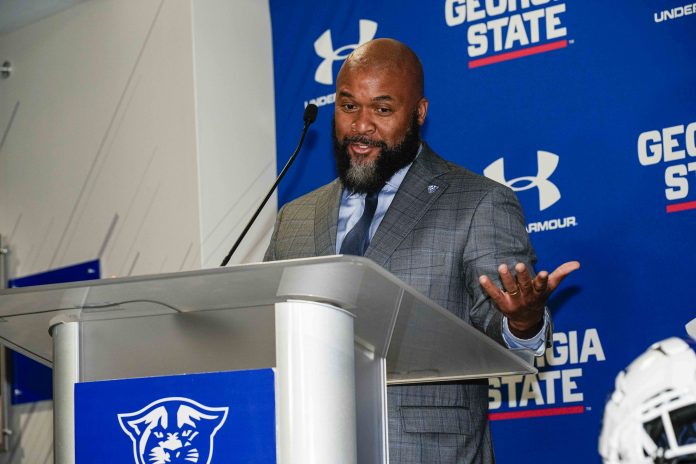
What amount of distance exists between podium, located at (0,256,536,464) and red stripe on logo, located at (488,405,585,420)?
1.87 m

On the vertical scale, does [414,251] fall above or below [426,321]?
above

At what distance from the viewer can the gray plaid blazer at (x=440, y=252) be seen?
2146 millimetres

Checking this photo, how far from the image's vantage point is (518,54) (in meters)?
3.88

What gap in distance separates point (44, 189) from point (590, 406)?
2.93 m

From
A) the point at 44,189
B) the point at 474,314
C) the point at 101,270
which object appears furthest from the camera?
the point at 44,189

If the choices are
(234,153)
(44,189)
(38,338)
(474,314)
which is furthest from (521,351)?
(44,189)

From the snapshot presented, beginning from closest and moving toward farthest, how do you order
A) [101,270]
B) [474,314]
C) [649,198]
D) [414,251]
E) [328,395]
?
[328,395] → [474,314] → [414,251] → [649,198] → [101,270]

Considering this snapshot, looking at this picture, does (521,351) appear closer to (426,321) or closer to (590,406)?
(426,321)

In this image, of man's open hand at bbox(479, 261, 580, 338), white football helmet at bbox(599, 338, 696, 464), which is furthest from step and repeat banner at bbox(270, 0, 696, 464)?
white football helmet at bbox(599, 338, 696, 464)

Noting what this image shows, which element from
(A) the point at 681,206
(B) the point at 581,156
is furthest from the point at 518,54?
(A) the point at 681,206

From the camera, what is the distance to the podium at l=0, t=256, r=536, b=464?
1.45 metres

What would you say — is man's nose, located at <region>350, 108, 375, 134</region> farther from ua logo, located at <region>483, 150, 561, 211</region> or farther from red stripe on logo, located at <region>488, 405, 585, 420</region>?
red stripe on logo, located at <region>488, 405, 585, 420</region>

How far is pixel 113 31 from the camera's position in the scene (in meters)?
4.80

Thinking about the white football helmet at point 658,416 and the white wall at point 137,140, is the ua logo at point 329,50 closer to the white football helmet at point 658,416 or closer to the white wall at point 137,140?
the white wall at point 137,140
